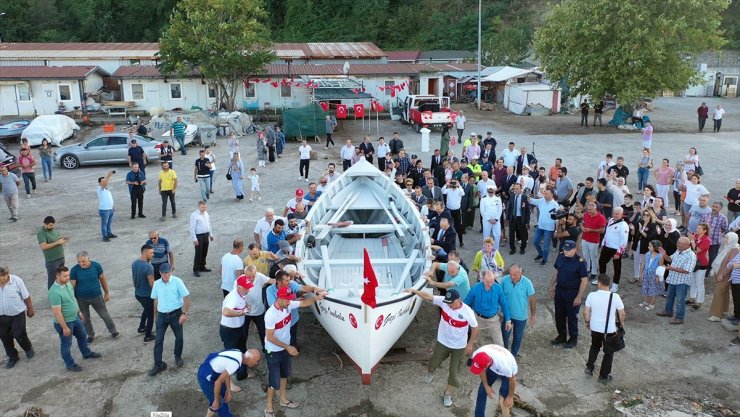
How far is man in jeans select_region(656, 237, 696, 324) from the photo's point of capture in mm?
8406

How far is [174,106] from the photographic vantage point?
33.3 metres

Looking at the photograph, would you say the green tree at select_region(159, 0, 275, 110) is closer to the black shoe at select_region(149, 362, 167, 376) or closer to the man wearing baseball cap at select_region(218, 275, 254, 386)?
the black shoe at select_region(149, 362, 167, 376)

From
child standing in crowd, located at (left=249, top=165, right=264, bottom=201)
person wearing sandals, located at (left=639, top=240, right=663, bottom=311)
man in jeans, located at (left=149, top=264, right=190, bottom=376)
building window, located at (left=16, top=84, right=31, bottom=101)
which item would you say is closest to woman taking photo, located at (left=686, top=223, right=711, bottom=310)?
person wearing sandals, located at (left=639, top=240, right=663, bottom=311)

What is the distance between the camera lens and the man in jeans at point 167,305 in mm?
7125

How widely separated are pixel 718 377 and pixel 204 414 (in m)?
6.63

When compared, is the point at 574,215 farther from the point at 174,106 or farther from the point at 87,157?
the point at 174,106

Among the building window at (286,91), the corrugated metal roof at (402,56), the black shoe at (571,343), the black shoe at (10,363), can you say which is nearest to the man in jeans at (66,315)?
the black shoe at (10,363)

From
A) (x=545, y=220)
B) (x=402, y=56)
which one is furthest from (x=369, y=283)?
(x=402, y=56)

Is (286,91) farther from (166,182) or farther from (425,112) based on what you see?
(166,182)

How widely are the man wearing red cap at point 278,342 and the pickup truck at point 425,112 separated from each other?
21.8 meters

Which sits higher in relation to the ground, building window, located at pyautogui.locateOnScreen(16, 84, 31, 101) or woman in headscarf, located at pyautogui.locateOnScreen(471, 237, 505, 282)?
building window, located at pyautogui.locateOnScreen(16, 84, 31, 101)

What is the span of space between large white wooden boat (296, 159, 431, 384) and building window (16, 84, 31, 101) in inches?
1089

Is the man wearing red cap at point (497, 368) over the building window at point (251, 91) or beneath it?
beneath

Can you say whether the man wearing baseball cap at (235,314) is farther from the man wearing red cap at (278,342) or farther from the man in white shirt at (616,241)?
the man in white shirt at (616,241)
